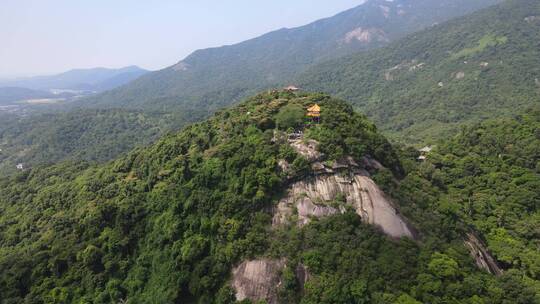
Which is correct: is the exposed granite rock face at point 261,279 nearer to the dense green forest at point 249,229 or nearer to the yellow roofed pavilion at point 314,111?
the dense green forest at point 249,229

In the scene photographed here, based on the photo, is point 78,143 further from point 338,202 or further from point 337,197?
point 338,202

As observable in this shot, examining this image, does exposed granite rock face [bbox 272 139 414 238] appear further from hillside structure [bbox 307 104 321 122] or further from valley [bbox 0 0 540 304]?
hillside structure [bbox 307 104 321 122]

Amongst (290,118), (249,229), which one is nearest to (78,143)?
(290,118)

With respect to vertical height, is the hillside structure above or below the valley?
above

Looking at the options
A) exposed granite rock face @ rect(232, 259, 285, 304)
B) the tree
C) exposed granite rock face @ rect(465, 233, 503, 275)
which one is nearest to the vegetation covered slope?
the tree

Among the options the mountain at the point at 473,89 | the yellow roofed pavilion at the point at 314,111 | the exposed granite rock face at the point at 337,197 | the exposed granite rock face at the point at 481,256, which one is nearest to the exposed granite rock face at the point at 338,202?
the exposed granite rock face at the point at 337,197
